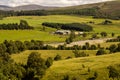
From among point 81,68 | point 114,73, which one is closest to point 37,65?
point 81,68

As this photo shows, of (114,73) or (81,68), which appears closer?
(114,73)

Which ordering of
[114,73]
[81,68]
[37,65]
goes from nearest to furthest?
[114,73], [81,68], [37,65]

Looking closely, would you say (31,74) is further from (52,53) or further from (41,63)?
(52,53)

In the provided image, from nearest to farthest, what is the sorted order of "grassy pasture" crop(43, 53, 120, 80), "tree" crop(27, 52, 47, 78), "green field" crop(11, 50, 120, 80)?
"grassy pasture" crop(43, 53, 120, 80) → "green field" crop(11, 50, 120, 80) → "tree" crop(27, 52, 47, 78)

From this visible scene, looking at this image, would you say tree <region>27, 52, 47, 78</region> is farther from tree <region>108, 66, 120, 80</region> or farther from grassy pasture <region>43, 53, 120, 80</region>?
tree <region>108, 66, 120, 80</region>

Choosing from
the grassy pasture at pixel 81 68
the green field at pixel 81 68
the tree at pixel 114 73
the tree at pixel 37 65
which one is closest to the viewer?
the tree at pixel 114 73

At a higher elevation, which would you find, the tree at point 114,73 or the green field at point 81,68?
the tree at point 114,73

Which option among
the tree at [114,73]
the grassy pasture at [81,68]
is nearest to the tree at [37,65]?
the grassy pasture at [81,68]

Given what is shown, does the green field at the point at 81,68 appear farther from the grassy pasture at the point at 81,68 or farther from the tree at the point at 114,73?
the tree at the point at 114,73

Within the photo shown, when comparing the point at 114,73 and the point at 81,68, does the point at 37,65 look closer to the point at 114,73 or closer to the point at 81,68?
the point at 81,68

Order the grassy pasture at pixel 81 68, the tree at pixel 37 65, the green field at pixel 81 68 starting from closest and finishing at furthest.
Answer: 1. the grassy pasture at pixel 81 68
2. the green field at pixel 81 68
3. the tree at pixel 37 65

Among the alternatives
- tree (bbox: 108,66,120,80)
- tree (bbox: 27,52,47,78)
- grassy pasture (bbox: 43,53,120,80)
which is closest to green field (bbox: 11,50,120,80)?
grassy pasture (bbox: 43,53,120,80)

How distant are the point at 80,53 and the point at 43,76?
151 feet

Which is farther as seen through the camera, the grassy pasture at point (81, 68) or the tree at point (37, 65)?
the tree at point (37, 65)
